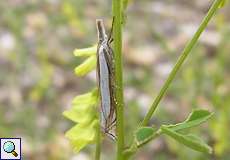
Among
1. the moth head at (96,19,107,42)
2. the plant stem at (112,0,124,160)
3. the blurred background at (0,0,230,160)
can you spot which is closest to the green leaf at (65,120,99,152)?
the plant stem at (112,0,124,160)

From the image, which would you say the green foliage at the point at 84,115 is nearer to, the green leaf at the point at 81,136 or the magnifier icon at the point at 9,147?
the green leaf at the point at 81,136

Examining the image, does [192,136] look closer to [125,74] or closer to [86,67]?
[86,67]

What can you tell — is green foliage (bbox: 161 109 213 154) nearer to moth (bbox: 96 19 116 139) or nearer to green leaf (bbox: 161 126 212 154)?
green leaf (bbox: 161 126 212 154)

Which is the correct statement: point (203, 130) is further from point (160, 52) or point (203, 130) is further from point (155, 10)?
point (155, 10)

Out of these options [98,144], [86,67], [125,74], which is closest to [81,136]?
[98,144]

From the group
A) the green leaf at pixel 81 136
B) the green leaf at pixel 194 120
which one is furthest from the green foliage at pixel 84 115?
the green leaf at pixel 194 120
